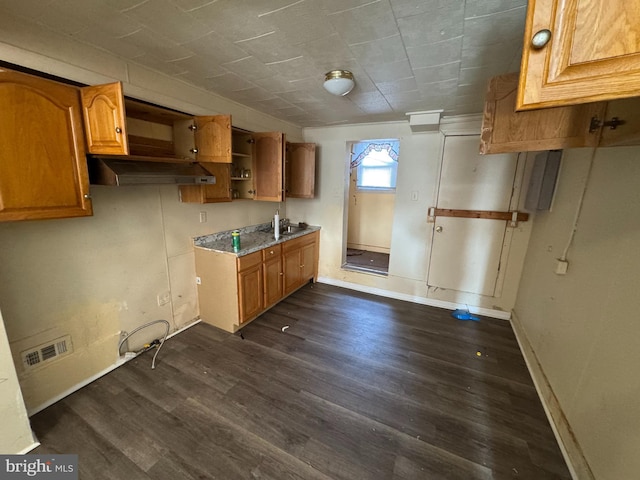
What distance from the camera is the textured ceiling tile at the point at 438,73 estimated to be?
1781 millimetres

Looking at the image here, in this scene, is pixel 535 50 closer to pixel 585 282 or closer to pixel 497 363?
pixel 585 282

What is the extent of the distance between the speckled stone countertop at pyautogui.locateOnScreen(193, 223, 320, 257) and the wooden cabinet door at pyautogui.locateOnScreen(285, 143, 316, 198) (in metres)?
0.59

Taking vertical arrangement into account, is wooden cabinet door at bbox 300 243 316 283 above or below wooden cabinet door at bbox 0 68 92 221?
below

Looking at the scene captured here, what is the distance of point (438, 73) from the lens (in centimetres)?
188

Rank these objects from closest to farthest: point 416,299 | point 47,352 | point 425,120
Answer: point 47,352 < point 425,120 < point 416,299

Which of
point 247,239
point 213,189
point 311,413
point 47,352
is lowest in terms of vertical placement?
point 311,413

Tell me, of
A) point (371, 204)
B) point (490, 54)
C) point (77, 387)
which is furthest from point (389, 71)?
point (371, 204)

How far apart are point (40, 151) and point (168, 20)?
98 centimetres

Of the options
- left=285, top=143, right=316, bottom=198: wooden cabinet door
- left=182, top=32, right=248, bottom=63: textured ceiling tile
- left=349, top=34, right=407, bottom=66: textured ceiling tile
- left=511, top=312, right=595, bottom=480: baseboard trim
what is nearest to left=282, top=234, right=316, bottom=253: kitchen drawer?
left=285, top=143, right=316, bottom=198: wooden cabinet door

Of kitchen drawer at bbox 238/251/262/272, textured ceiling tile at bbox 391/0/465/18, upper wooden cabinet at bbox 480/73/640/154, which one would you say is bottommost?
kitchen drawer at bbox 238/251/262/272

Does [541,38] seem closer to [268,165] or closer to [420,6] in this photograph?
[420,6]

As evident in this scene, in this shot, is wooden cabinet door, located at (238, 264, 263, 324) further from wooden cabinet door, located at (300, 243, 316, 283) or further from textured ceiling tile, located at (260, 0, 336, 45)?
textured ceiling tile, located at (260, 0, 336, 45)

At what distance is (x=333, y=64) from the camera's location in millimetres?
1791

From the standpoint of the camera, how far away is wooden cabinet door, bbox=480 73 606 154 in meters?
1.12
